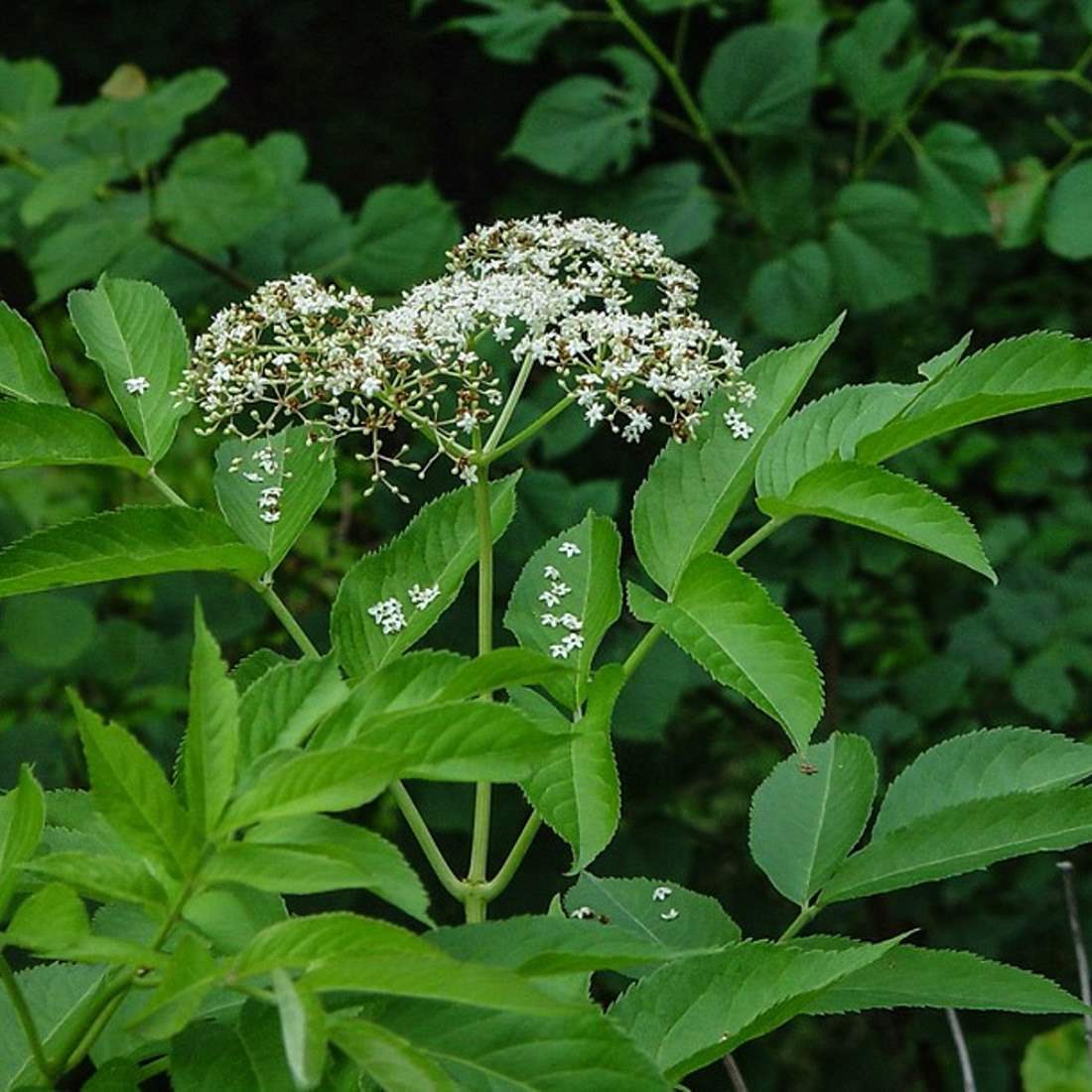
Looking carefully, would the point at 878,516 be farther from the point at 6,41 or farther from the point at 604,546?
the point at 6,41

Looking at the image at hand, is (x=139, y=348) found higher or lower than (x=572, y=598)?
higher

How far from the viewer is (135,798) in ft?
2.03

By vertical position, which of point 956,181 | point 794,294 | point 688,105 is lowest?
point 794,294

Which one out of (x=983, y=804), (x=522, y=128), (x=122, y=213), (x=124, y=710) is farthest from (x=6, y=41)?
(x=983, y=804)

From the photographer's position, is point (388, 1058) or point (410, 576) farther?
point (410, 576)

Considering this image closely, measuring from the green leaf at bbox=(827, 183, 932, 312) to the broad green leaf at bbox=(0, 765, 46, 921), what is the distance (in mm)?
1673

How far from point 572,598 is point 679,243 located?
1.29 metres

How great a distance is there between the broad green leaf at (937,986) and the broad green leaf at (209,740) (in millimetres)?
301

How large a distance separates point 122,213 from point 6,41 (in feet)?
2.06

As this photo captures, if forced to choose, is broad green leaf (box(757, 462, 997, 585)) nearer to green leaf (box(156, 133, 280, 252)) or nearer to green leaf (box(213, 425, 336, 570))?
green leaf (box(213, 425, 336, 570))

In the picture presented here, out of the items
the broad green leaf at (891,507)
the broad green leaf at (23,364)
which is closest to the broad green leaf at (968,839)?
the broad green leaf at (891,507)

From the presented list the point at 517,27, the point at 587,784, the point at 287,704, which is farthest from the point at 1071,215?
the point at 287,704

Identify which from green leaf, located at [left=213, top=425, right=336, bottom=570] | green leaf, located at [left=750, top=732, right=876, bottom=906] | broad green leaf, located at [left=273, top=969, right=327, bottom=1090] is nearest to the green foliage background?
green leaf, located at [left=750, top=732, right=876, bottom=906]

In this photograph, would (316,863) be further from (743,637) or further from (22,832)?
(743,637)
